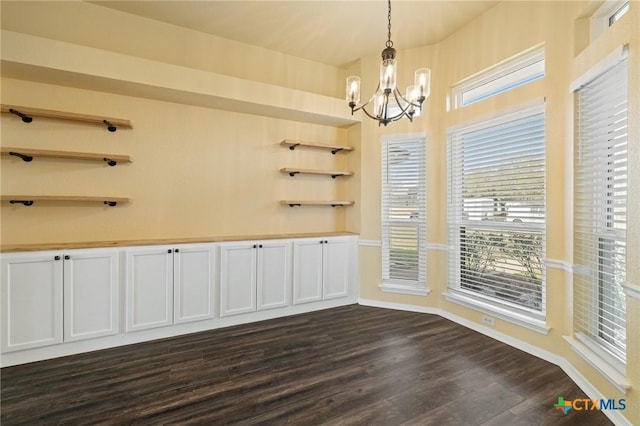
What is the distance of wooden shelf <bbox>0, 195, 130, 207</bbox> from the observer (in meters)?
2.73

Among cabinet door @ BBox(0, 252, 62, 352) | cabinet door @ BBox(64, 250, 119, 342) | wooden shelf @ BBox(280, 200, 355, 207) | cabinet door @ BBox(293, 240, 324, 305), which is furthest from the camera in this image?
wooden shelf @ BBox(280, 200, 355, 207)

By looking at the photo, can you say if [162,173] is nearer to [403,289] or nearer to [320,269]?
[320,269]

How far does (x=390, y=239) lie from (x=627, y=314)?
7.99ft

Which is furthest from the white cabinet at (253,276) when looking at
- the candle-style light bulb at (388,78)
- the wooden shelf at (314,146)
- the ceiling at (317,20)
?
the ceiling at (317,20)

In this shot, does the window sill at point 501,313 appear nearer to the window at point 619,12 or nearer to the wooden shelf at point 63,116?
the window at point 619,12

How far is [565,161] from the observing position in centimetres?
252

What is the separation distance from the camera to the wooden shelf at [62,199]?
8.96 feet

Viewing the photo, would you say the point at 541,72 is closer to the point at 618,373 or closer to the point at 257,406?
the point at 618,373

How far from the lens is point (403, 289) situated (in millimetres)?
3955

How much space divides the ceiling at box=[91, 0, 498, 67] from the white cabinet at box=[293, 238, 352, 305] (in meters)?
2.58

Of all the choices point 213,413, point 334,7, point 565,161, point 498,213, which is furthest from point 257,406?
point 334,7

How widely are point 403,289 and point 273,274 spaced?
174cm

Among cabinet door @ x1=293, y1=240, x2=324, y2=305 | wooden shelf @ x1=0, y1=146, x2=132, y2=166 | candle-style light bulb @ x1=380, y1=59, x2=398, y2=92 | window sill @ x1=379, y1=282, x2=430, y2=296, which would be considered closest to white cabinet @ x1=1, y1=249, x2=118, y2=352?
wooden shelf @ x1=0, y1=146, x2=132, y2=166

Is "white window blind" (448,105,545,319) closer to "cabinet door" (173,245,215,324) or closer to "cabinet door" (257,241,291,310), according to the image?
"cabinet door" (257,241,291,310)
